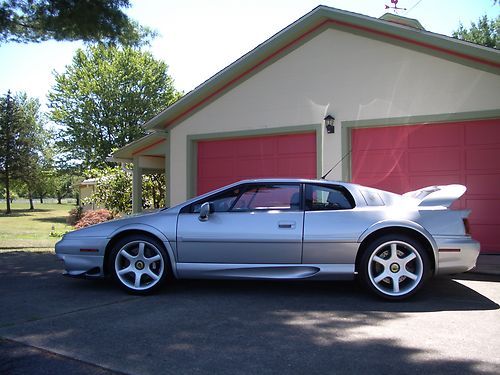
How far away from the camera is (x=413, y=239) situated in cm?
538

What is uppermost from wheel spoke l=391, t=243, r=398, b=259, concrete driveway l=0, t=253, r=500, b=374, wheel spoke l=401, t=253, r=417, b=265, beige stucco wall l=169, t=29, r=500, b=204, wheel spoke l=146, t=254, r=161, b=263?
beige stucco wall l=169, t=29, r=500, b=204

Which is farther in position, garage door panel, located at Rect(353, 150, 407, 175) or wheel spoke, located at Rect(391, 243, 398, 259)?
garage door panel, located at Rect(353, 150, 407, 175)

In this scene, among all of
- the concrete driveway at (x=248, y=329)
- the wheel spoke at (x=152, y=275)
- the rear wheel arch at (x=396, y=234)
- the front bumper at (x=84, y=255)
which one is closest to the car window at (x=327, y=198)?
the rear wheel arch at (x=396, y=234)

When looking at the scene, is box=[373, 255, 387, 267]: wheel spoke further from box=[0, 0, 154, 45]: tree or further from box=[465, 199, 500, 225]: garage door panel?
box=[0, 0, 154, 45]: tree

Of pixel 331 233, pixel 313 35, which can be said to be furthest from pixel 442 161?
pixel 331 233

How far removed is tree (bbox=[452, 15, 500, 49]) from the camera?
31.1 meters

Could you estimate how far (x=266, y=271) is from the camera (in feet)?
17.9

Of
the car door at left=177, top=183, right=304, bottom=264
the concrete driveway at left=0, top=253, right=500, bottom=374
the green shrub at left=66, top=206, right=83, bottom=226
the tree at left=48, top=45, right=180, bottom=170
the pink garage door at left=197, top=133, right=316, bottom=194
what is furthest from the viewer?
the tree at left=48, top=45, right=180, bottom=170

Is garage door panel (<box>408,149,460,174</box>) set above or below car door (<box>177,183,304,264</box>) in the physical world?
above

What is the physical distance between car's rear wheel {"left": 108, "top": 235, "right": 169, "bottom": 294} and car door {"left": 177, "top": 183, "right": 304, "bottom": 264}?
0.28 meters

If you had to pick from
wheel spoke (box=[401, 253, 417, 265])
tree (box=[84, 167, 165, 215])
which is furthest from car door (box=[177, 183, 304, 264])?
tree (box=[84, 167, 165, 215])

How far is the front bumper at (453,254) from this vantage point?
5.30 meters

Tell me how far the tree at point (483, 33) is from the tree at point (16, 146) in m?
36.9

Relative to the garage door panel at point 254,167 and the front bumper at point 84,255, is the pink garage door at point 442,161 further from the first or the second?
the front bumper at point 84,255
